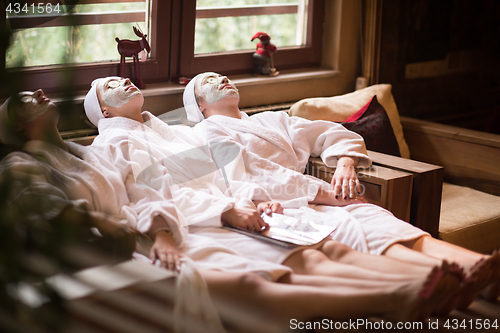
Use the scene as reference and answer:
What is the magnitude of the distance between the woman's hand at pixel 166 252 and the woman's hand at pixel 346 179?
28.2 inches

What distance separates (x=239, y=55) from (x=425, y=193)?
124 cm

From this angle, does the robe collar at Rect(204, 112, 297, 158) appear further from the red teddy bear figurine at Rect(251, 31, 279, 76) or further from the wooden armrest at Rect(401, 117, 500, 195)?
the wooden armrest at Rect(401, 117, 500, 195)

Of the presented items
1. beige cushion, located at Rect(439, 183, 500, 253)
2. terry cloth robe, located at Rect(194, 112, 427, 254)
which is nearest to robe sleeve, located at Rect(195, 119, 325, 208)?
terry cloth robe, located at Rect(194, 112, 427, 254)

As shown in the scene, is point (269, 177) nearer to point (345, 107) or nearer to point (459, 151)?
point (345, 107)

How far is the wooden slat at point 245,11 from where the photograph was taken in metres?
2.45

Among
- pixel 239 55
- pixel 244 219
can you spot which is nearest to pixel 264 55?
pixel 239 55

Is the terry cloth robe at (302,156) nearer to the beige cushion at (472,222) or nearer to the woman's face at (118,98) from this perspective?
the woman's face at (118,98)

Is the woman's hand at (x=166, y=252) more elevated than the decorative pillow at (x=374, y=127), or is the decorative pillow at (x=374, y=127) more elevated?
the decorative pillow at (x=374, y=127)

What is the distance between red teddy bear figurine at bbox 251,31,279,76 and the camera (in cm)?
257

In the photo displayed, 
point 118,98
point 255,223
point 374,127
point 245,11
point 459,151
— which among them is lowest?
point 255,223

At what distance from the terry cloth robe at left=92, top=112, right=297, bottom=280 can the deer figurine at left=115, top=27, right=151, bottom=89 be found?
392mm

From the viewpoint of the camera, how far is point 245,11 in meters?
2.59

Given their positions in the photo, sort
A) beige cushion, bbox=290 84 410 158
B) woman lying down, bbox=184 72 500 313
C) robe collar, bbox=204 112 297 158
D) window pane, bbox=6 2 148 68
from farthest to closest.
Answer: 1. beige cushion, bbox=290 84 410 158
2. robe collar, bbox=204 112 297 158
3. woman lying down, bbox=184 72 500 313
4. window pane, bbox=6 2 148 68

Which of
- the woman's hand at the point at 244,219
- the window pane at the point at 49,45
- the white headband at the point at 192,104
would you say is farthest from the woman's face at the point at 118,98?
the window pane at the point at 49,45
